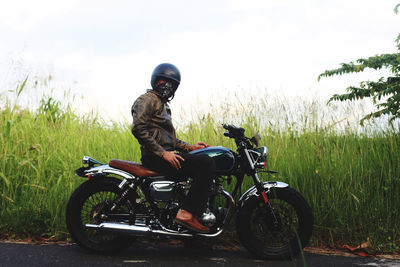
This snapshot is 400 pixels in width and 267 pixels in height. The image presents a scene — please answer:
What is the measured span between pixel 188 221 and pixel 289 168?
1.91 meters

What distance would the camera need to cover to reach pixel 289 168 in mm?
5246

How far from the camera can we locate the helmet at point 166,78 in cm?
429

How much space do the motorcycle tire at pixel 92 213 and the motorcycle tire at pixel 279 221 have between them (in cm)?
134

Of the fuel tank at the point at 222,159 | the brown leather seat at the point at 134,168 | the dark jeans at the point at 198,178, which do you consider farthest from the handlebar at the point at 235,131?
the brown leather seat at the point at 134,168

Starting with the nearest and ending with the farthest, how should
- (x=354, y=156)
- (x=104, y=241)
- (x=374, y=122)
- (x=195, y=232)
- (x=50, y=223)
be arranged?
(x=195, y=232) → (x=104, y=241) → (x=50, y=223) → (x=354, y=156) → (x=374, y=122)

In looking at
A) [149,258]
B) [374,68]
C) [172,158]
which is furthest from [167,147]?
[374,68]

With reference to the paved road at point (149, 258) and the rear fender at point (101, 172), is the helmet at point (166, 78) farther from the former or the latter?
the paved road at point (149, 258)

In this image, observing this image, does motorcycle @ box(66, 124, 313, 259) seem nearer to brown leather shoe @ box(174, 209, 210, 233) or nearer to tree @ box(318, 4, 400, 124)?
brown leather shoe @ box(174, 209, 210, 233)

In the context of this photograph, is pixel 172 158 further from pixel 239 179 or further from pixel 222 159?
pixel 239 179

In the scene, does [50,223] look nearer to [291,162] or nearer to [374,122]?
[291,162]

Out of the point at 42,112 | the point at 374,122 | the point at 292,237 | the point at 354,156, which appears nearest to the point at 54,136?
the point at 42,112

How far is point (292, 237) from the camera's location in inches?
170

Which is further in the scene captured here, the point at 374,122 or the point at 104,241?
the point at 374,122

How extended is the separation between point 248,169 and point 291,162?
1.31m
